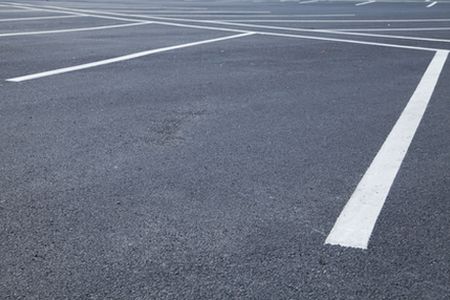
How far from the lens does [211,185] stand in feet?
12.8

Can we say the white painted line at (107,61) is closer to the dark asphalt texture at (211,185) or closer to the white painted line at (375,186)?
the dark asphalt texture at (211,185)

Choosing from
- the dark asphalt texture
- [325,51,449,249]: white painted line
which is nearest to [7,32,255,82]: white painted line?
the dark asphalt texture

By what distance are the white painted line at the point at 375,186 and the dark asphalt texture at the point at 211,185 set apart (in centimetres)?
7

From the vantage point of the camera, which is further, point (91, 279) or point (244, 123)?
point (244, 123)

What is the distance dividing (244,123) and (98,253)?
2.80 metres

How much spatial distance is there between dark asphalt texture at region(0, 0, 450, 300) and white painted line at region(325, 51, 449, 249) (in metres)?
0.07

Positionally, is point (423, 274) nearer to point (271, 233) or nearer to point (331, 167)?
point (271, 233)

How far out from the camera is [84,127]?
5.18 m

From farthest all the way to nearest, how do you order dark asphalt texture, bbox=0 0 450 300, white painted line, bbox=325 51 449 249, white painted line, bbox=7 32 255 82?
1. white painted line, bbox=7 32 255 82
2. white painted line, bbox=325 51 449 249
3. dark asphalt texture, bbox=0 0 450 300

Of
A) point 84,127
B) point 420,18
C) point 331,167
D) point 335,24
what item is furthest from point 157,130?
point 420,18

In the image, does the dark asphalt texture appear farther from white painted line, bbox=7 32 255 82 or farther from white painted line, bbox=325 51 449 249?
white painted line, bbox=7 32 255 82

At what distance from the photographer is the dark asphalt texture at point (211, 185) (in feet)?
8.97

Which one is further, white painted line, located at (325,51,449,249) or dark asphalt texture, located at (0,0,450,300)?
white painted line, located at (325,51,449,249)

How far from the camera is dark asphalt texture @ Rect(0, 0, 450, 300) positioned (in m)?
2.73
